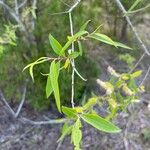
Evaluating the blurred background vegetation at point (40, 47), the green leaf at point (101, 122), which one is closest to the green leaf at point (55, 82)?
the green leaf at point (101, 122)

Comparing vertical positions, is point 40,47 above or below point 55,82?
below

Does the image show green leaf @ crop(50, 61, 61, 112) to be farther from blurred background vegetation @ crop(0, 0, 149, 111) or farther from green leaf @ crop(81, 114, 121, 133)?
blurred background vegetation @ crop(0, 0, 149, 111)

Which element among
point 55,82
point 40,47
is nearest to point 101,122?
point 55,82

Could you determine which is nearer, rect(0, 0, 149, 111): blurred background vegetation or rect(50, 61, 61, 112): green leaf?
rect(50, 61, 61, 112): green leaf

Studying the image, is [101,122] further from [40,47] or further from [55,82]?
[40,47]

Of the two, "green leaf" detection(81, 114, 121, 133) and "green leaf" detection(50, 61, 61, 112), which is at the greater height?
"green leaf" detection(50, 61, 61, 112)

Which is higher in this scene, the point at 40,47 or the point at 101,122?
the point at 101,122

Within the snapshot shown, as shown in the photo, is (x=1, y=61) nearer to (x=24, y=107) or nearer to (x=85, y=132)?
(x=24, y=107)

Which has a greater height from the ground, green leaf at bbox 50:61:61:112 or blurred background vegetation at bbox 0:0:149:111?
green leaf at bbox 50:61:61:112

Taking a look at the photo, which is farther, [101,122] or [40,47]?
[40,47]

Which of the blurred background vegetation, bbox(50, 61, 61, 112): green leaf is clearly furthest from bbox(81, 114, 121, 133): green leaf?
the blurred background vegetation

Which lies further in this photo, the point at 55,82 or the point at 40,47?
the point at 40,47
